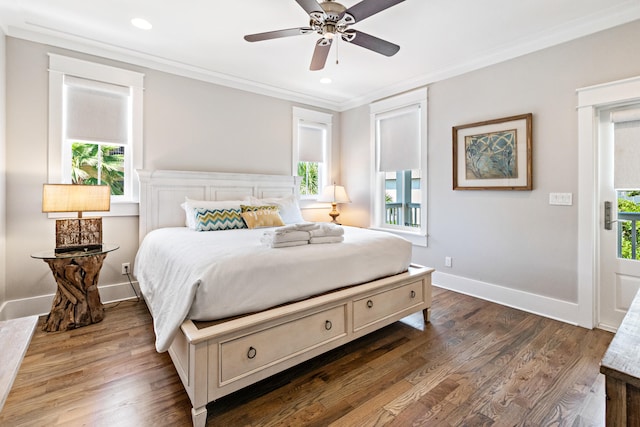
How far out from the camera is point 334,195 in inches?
181

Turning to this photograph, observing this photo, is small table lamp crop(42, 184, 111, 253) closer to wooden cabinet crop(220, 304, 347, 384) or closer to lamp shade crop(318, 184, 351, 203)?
wooden cabinet crop(220, 304, 347, 384)

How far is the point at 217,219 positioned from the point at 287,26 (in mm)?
1932

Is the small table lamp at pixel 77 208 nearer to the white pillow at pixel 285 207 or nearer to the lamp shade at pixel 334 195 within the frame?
the white pillow at pixel 285 207

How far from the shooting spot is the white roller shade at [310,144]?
468cm

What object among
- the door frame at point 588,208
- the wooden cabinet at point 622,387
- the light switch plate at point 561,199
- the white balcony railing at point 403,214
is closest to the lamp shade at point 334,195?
the white balcony railing at point 403,214

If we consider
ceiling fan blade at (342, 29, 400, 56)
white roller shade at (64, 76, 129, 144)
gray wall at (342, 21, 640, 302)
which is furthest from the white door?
white roller shade at (64, 76, 129, 144)

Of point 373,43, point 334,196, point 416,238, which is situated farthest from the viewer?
point 334,196

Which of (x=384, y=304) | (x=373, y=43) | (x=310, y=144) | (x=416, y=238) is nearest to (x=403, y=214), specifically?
(x=416, y=238)

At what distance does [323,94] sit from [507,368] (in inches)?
157

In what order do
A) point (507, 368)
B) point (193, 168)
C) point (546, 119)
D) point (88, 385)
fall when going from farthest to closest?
point (193, 168) < point (546, 119) < point (507, 368) < point (88, 385)

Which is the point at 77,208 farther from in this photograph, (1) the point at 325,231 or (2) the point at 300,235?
(1) the point at 325,231

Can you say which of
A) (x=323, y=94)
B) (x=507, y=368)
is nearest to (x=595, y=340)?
(x=507, y=368)

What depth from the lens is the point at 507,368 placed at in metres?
2.01

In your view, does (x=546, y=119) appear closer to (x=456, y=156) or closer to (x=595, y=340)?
(x=456, y=156)
